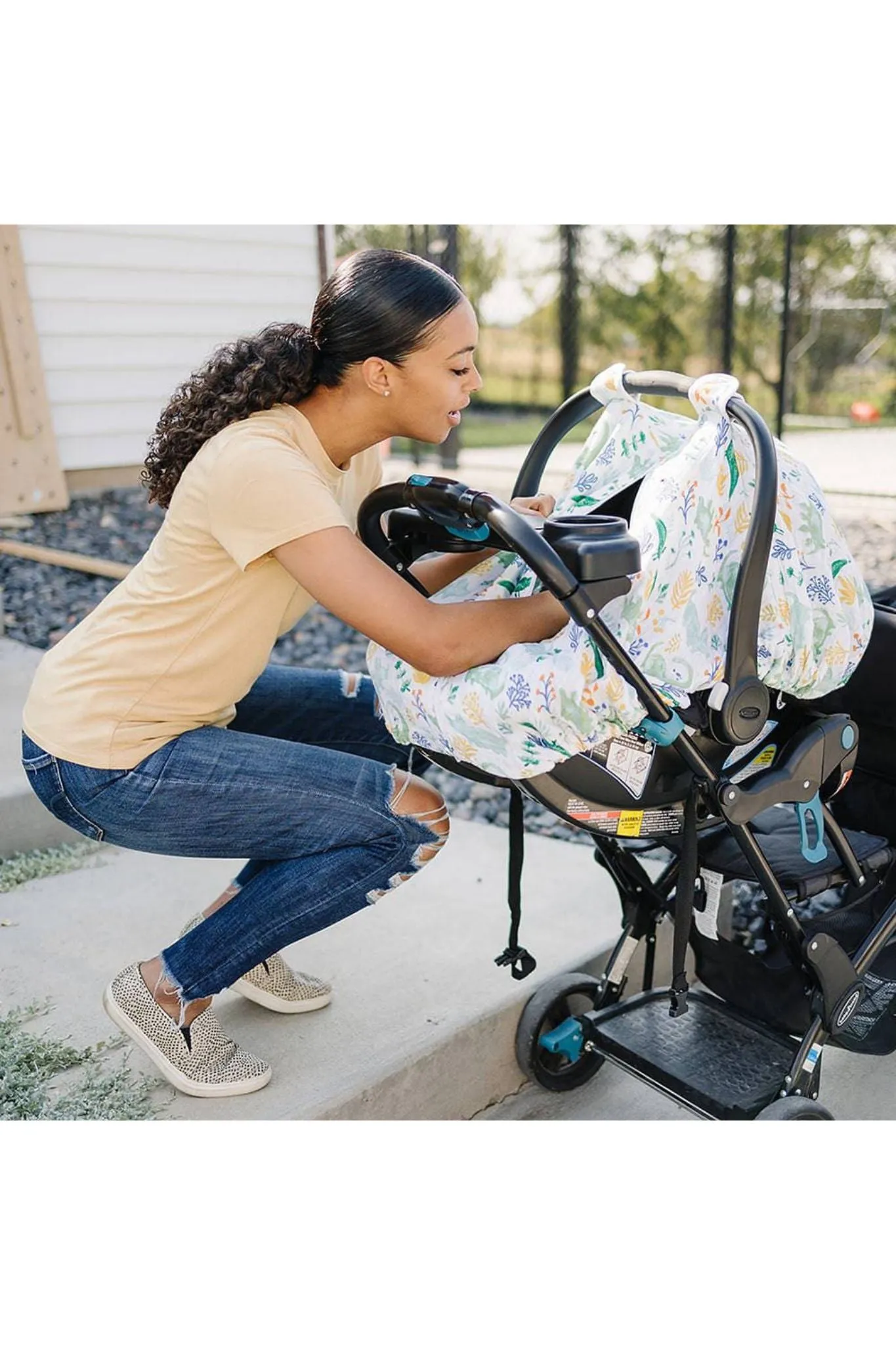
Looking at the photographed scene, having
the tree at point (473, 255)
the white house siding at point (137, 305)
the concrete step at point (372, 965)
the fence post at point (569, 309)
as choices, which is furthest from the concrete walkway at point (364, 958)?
the tree at point (473, 255)

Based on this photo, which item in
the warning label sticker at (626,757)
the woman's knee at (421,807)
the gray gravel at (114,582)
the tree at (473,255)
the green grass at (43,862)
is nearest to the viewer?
the warning label sticker at (626,757)

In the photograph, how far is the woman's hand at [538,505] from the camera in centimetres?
211

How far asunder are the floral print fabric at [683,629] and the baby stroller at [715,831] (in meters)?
0.05

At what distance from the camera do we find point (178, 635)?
200 cm

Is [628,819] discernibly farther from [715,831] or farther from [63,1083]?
[63,1083]

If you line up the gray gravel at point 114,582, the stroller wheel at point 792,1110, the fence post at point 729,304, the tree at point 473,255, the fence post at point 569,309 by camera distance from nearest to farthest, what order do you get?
1. the stroller wheel at point 792,1110
2. the gray gravel at point 114,582
3. the fence post at point 729,304
4. the fence post at point 569,309
5. the tree at point 473,255

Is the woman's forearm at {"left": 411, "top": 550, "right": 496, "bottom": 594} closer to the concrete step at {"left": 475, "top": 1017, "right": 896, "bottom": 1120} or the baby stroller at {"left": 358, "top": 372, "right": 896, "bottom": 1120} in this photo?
the baby stroller at {"left": 358, "top": 372, "right": 896, "bottom": 1120}

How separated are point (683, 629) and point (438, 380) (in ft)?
1.99

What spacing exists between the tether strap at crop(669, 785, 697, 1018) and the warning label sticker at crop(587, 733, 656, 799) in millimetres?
94

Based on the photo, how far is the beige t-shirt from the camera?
6.41 ft

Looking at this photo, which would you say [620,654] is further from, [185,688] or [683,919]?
[185,688]

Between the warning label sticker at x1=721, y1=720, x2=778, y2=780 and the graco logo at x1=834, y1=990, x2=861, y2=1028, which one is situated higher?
the warning label sticker at x1=721, y1=720, x2=778, y2=780

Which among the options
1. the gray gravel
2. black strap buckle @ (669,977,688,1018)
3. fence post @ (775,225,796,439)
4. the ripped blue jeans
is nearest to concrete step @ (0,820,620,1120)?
the ripped blue jeans

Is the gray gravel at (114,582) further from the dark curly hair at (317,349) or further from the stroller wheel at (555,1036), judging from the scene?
the dark curly hair at (317,349)
